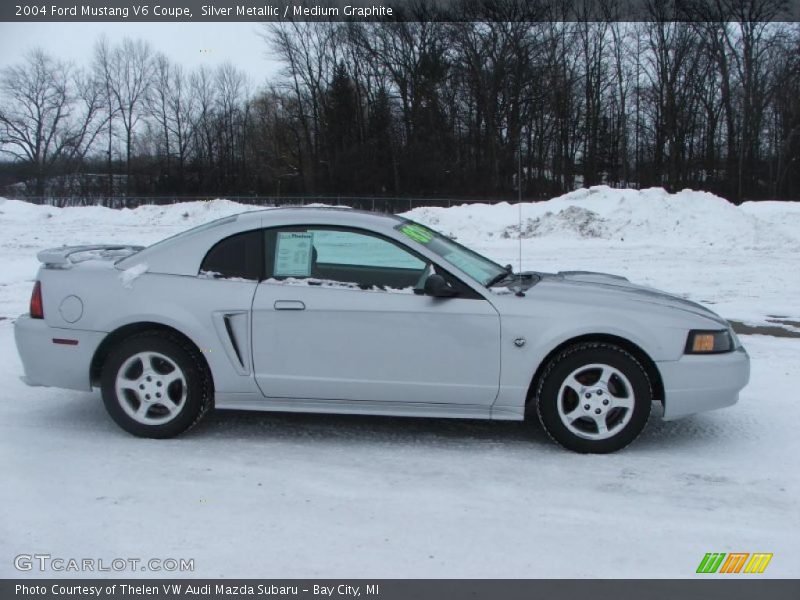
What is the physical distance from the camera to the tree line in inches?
1918

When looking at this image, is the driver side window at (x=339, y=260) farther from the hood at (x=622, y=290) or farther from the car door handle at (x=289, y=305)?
the hood at (x=622, y=290)

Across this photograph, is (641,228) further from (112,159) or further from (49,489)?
(112,159)

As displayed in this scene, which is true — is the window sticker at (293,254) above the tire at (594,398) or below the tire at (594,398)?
above

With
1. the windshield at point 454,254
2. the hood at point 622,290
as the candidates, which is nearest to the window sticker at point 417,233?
the windshield at point 454,254

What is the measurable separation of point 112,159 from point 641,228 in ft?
169

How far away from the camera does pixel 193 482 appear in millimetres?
4219

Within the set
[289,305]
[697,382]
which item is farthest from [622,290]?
[289,305]

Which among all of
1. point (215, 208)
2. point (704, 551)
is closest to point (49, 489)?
point (704, 551)

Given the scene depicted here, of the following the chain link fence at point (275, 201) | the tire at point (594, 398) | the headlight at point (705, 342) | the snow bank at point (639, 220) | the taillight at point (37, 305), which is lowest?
the tire at point (594, 398)

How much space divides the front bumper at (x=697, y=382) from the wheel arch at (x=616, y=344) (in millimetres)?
58

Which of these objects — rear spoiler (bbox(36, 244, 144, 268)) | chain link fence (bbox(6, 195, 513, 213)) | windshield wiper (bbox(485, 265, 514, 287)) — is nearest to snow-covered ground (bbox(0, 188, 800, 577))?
windshield wiper (bbox(485, 265, 514, 287))
